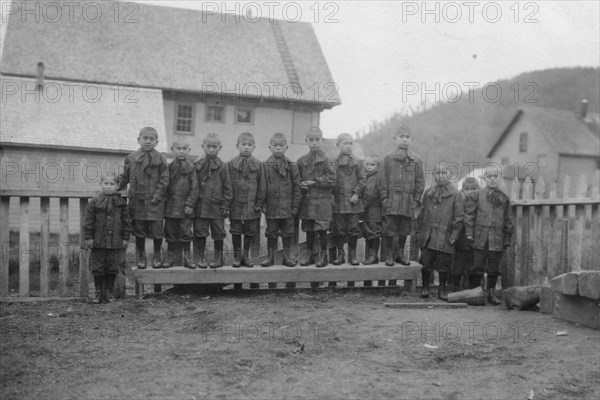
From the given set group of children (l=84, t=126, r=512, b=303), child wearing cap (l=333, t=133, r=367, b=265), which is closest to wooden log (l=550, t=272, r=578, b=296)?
group of children (l=84, t=126, r=512, b=303)

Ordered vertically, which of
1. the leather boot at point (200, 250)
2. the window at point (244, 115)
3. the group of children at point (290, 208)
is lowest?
the leather boot at point (200, 250)

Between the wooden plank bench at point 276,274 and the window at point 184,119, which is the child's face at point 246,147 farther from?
the window at point 184,119

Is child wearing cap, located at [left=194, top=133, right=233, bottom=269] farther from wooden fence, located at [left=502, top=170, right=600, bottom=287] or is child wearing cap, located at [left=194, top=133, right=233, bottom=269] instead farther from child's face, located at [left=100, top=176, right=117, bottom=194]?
wooden fence, located at [left=502, top=170, right=600, bottom=287]

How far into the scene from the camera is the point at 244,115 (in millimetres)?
27625

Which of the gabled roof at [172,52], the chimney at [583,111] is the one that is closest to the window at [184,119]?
the gabled roof at [172,52]

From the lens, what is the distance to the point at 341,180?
308 inches

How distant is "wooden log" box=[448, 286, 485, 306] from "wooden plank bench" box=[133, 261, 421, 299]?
0.76 meters

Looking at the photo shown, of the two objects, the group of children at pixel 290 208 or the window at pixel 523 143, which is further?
the window at pixel 523 143

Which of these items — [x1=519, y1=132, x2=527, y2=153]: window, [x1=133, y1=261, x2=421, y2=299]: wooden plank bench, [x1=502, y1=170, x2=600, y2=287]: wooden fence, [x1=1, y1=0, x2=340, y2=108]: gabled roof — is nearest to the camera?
[x1=133, y1=261, x2=421, y2=299]: wooden plank bench

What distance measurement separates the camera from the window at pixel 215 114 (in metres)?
27.2

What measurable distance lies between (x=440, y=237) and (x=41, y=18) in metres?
25.1

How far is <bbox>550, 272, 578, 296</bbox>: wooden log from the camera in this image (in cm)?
565

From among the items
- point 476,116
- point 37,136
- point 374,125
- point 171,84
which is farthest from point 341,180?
point 476,116

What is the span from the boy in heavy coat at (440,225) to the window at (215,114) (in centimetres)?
2048
